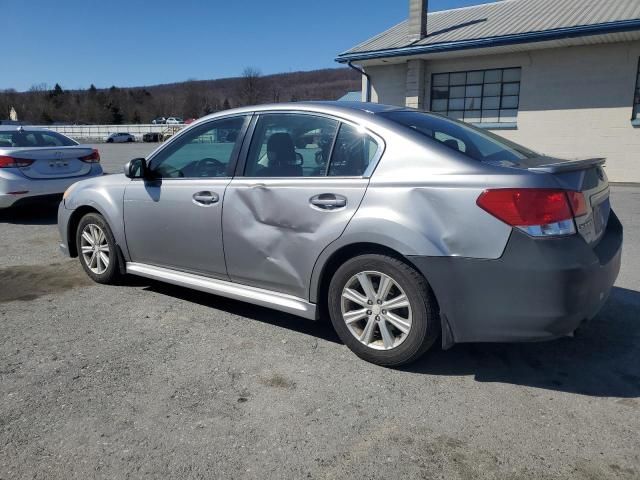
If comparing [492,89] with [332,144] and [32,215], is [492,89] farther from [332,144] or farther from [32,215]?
[332,144]

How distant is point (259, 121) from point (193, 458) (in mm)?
2387

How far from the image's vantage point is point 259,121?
3.86 metres

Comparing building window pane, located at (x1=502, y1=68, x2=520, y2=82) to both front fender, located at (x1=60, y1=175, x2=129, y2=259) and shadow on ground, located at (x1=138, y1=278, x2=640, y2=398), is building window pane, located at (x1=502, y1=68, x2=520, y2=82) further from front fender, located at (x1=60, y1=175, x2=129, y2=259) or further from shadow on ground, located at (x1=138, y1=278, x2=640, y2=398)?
front fender, located at (x1=60, y1=175, x2=129, y2=259)

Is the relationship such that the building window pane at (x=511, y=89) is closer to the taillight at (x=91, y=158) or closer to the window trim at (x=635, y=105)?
the window trim at (x=635, y=105)

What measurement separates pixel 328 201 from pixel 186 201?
1323 millimetres

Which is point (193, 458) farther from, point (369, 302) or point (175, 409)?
point (369, 302)

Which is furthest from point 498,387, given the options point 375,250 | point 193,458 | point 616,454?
point 193,458

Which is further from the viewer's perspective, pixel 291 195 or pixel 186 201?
pixel 186 201

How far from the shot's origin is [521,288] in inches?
109

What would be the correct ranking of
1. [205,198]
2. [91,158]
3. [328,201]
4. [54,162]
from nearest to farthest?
[328,201]
[205,198]
[54,162]
[91,158]

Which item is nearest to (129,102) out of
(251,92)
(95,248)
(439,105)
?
(251,92)

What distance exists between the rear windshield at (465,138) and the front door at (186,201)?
125 centimetres

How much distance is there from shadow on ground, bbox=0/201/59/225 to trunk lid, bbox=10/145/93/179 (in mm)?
495

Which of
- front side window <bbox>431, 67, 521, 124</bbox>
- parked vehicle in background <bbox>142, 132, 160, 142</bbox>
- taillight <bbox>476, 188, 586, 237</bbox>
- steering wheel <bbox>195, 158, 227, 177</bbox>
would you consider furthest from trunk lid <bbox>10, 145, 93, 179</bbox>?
parked vehicle in background <bbox>142, 132, 160, 142</bbox>
